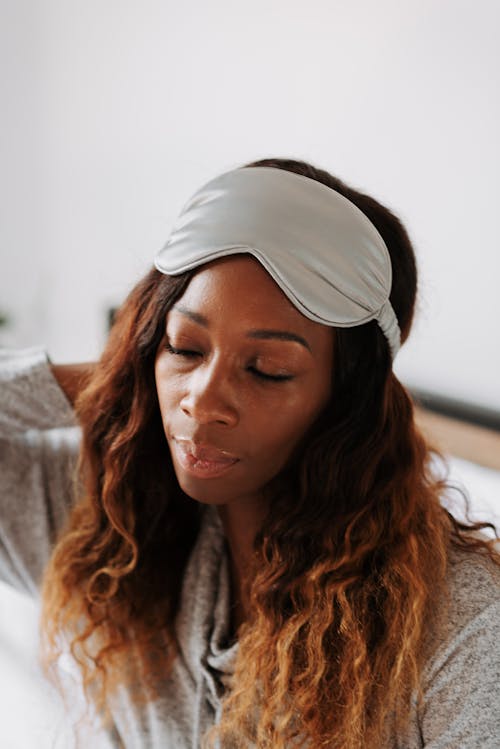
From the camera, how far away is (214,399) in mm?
837

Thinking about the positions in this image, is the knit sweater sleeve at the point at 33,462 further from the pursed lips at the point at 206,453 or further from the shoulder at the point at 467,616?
the shoulder at the point at 467,616

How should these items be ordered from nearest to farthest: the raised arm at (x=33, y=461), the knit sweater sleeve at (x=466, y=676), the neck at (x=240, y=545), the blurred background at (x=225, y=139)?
1. the knit sweater sleeve at (x=466, y=676)
2. the neck at (x=240, y=545)
3. the raised arm at (x=33, y=461)
4. the blurred background at (x=225, y=139)

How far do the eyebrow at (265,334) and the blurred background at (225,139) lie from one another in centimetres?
23

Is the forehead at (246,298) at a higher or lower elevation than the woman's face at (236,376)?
higher

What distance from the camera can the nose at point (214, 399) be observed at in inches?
32.8

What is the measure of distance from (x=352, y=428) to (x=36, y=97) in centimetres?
196

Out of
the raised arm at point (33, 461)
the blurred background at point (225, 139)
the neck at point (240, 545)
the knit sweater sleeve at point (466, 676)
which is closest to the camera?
the knit sweater sleeve at point (466, 676)

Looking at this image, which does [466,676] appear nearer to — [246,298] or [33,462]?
[246,298]

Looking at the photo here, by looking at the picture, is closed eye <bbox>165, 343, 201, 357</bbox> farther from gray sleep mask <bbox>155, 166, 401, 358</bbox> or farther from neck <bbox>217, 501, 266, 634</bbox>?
neck <bbox>217, 501, 266, 634</bbox>

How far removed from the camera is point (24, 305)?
2.70 meters

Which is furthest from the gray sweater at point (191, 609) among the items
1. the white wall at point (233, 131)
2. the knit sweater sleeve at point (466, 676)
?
the white wall at point (233, 131)

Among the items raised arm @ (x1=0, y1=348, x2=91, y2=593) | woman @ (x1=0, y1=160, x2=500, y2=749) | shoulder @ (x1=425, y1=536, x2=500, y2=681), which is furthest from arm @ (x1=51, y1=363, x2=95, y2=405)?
shoulder @ (x1=425, y1=536, x2=500, y2=681)

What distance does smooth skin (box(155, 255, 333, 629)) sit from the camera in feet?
2.70

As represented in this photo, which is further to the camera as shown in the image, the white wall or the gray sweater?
the white wall
